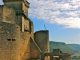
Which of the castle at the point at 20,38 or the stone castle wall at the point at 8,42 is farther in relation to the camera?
the castle at the point at 20,38

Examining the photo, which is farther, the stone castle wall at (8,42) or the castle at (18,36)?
the castle at (18,36)

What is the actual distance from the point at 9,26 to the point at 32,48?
846 cm

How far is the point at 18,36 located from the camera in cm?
1925

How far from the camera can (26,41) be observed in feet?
80.8

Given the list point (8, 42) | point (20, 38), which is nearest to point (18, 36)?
point (8, 42)

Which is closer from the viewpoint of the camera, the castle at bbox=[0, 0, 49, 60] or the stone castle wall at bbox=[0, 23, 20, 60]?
the stone castle wall at bbox=[0, 23, 20, 60]

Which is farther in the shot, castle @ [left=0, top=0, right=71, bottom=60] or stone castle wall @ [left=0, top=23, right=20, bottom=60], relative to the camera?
castle @ [left=0, top=0, right=71, bottom=60]

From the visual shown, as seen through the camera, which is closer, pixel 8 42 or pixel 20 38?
pixel 8 42

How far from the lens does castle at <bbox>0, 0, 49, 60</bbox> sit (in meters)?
17.7

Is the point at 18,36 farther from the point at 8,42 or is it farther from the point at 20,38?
the point at 20,38

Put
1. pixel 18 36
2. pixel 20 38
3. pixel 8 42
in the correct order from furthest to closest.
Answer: pixel 20 38
pixel 18 36
pixel 8 42

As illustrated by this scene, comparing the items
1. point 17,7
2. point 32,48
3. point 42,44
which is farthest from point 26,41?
point 17,7

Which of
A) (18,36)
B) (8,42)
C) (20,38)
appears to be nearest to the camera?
(8,42)

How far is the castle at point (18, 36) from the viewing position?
17734 mm
